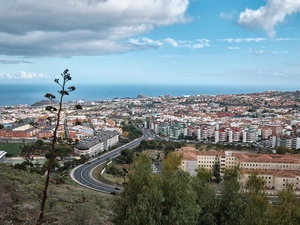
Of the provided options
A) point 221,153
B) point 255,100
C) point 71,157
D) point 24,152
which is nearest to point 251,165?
point 221,153

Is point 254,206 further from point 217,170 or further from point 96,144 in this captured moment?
point 96,144

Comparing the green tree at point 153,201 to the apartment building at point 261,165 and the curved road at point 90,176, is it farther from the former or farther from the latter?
the apartment building at point 261,165

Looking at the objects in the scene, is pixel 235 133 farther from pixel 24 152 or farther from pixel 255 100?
pixel 255 100

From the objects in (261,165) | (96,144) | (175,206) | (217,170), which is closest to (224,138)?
(261,165)

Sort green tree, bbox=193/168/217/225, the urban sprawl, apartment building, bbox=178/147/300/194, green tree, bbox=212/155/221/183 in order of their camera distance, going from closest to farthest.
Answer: green tree, bbox=193/168/217/225 → apartment building, bbox=178/147/300/194 → green tree, bbox=212/155/221/183 → the urban sprawl

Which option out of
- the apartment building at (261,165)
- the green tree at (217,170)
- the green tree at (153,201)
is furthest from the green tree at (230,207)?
the green tree at (217,170)

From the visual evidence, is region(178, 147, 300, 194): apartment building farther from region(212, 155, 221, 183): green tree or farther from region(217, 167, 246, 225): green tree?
region(217, 167, 246, 225): green tree

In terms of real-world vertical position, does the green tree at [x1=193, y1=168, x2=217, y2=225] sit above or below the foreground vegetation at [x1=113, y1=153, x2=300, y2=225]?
below

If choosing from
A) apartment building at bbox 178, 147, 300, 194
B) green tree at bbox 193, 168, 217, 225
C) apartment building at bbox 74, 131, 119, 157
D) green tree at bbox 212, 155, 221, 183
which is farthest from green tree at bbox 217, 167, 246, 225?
apartment building at bbox 74, 131, 119, 157
